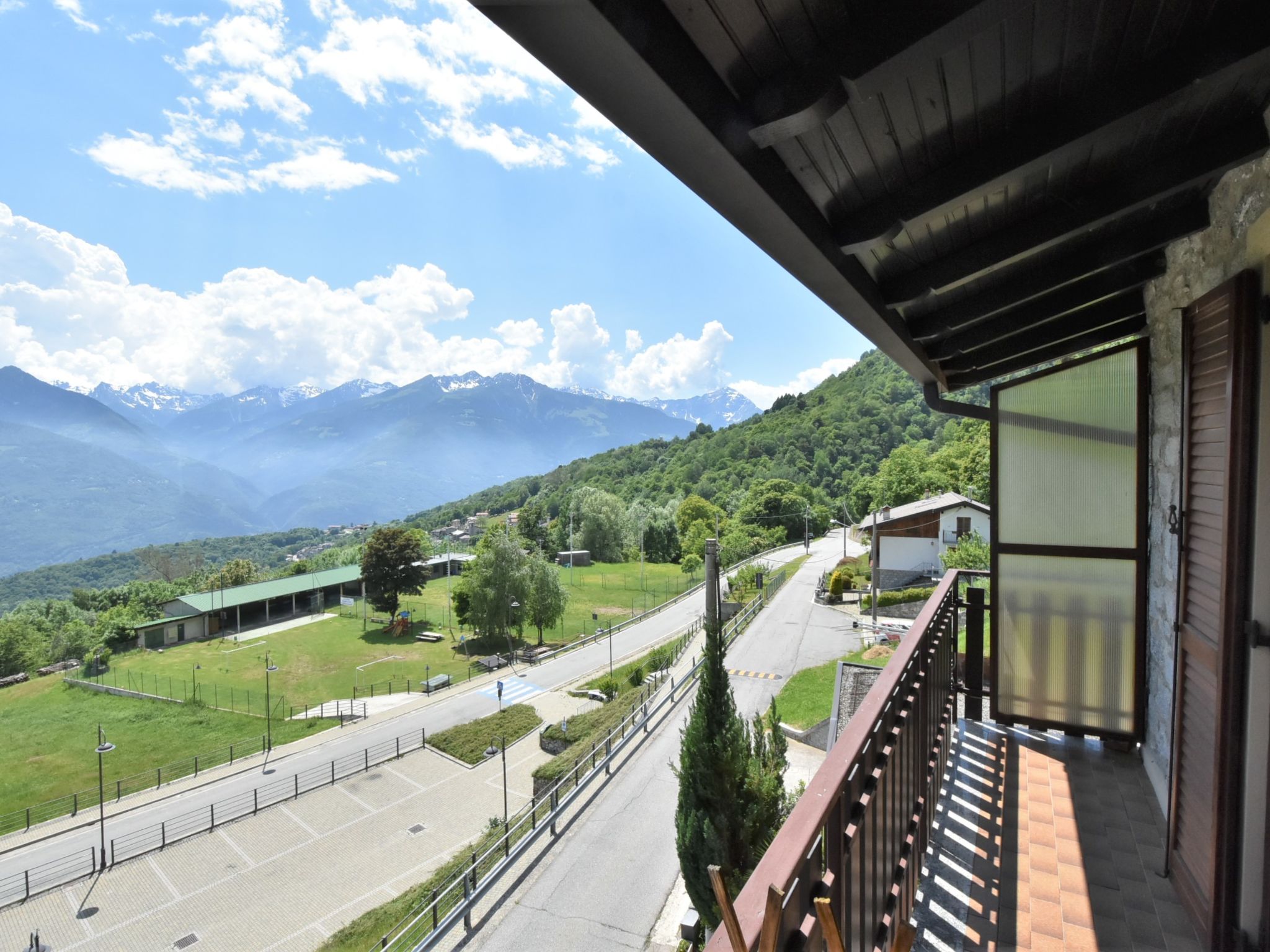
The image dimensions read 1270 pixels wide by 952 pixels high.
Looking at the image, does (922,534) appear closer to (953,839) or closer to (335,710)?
(335,710)

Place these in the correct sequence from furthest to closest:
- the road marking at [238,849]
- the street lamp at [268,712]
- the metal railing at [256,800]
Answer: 1. the street lamp at [268,712]
2. the metal railing at [256,800]
3. the road marking at [238,849]

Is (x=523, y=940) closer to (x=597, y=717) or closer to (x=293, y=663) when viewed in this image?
(x=597, y=717)

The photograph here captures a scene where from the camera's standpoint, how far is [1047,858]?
8.33 ft

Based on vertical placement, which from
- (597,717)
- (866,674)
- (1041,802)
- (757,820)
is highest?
(1041,802)

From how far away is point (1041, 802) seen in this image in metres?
2.95

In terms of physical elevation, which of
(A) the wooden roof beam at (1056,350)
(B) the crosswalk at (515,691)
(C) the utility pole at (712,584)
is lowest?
(B) the crosswalk at (515,691)

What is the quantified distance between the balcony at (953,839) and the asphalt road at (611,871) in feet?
26.7

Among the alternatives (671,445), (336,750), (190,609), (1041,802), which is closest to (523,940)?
(1041,802)

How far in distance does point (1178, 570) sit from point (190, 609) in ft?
155

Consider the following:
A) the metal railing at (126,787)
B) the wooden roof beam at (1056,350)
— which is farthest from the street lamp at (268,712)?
the wooden roof beam at (1056,350)

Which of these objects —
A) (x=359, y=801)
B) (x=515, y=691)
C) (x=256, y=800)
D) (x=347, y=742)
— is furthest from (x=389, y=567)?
(x=359, y=801)

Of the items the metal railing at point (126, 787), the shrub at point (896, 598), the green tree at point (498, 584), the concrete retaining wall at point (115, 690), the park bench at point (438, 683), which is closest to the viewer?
the metal railing at point (126, 787)

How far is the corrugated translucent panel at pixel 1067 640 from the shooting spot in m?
3.45

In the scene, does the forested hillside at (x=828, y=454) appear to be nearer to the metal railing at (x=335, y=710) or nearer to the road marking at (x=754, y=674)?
the road marking at (x=754, y=674)
